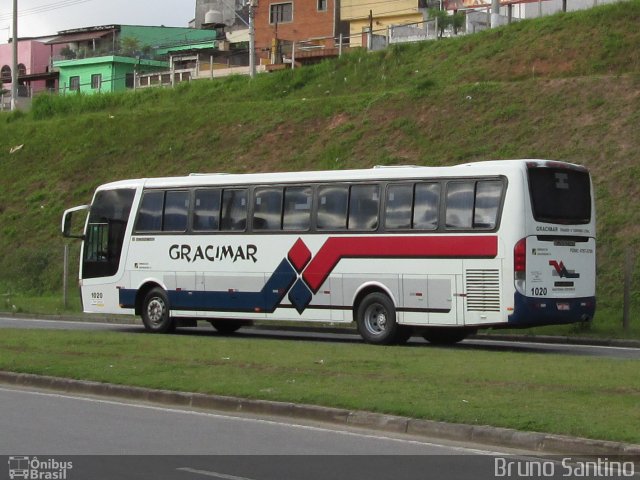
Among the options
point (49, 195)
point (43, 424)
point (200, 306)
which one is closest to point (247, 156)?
point (49, 195)

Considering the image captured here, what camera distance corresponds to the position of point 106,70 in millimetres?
81375

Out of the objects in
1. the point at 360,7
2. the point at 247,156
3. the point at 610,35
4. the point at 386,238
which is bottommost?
the point at 386,238

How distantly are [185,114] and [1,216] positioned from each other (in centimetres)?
842

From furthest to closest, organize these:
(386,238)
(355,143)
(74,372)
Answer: (355,143), (386,238), (74,372)

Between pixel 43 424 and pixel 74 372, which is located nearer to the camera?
pixel 43 424

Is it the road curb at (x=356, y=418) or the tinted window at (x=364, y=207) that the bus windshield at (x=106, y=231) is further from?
the road curb at (x=356, y=418)

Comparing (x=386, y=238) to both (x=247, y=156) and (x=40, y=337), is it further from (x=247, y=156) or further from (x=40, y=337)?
(x=247, y=156)

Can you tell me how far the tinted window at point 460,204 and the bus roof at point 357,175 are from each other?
0.22 m

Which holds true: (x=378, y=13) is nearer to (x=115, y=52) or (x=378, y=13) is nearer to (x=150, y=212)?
(x=115, y=52)

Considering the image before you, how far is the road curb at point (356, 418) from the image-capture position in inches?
420

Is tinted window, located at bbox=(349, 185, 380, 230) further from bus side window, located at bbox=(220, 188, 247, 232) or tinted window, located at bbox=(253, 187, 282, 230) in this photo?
bus side window, located at bbox=(220, 188, 247, 232)

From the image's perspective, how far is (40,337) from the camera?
Answer: 72.7 feet

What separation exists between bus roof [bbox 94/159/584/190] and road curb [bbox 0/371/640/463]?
909 cm

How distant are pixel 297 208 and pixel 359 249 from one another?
194 cm
